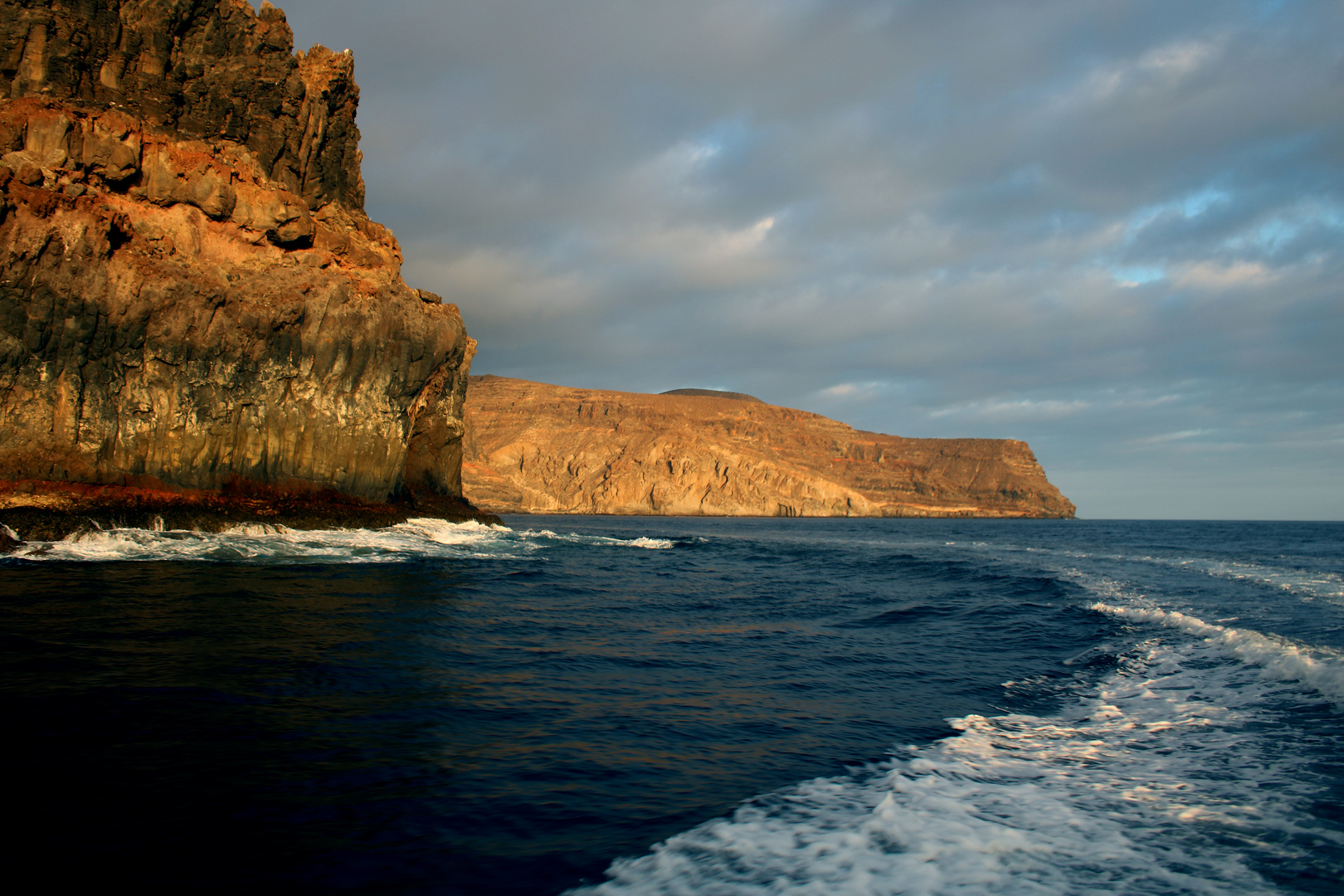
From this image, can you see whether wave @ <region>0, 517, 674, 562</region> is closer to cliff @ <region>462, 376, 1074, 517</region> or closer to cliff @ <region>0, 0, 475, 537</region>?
cliff @ <region>0, 0, 475, 537</region>

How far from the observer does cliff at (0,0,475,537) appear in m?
20.1

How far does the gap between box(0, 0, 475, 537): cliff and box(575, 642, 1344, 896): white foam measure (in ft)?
76.1

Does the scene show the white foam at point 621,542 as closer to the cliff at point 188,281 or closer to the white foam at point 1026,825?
the cliff at point 188,281

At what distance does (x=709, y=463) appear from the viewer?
135m

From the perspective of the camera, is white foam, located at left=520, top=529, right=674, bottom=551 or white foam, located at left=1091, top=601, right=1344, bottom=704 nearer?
white foam, located at left=1091, top=601, right=1344, bottom=704

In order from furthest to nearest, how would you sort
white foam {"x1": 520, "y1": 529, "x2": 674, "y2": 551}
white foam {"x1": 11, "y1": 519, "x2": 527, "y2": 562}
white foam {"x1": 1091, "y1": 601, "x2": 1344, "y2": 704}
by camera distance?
white foam {"x1": 520, "y1": 529, "x2": 674, "y2": 551} → white foam {"x1": 11, "y1": 519, "x2": 527, "y2": 562} → white foam {"x1": 1091, "y1": 601, "x2": 1344, "y2": 704}

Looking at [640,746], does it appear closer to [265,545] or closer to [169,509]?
[265,545]

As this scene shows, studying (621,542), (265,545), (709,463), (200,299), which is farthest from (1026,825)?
(709,463)

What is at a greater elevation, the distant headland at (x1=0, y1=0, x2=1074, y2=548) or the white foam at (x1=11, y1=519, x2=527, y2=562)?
the distant headland at (x1=0, y1=0, x2=1074, y2=548)

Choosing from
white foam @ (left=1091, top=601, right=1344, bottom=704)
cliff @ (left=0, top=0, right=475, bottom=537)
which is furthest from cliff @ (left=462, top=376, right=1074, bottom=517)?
white foam @ (left=1091, top=601, right=1344, bottom=704)

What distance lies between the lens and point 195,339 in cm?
2322

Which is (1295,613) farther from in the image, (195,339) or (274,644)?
(195,339)

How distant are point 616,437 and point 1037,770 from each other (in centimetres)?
13402

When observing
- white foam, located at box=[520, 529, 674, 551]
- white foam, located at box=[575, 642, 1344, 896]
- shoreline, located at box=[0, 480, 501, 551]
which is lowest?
white foam, located at box=[520, 529, 674, 551]
